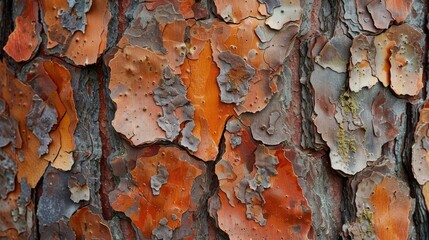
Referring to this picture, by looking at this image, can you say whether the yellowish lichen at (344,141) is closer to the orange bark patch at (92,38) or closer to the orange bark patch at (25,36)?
the orange bark patch at (92,38)

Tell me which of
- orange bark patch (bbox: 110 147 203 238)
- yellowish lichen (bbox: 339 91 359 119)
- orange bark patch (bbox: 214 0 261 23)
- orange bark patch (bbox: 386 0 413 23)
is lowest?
orange bark patch (bbox: 110 147 203 238)

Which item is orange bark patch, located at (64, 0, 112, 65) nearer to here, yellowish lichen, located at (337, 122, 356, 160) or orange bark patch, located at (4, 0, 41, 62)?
orange bark patch, located at (4, 0, 41, 62)

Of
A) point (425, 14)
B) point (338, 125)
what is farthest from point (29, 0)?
point (425, 14)

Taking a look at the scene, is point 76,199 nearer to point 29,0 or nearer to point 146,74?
point 146,74

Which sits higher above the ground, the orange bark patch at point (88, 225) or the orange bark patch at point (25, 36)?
the orange bark patch at point (25, 36)

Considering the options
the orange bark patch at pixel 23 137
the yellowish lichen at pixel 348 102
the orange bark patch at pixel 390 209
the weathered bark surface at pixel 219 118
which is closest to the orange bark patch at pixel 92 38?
the weathered bark surface at pixel 219 118

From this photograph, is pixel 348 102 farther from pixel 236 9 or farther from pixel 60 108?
pixel 60 108

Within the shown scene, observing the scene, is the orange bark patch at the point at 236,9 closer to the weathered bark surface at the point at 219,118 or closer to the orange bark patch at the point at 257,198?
the weathered bark surface at the point at 219,118

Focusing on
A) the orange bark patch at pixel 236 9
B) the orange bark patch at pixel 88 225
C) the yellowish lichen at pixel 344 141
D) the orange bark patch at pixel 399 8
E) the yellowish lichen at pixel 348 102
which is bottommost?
the orange bark patch at pixel 88 225

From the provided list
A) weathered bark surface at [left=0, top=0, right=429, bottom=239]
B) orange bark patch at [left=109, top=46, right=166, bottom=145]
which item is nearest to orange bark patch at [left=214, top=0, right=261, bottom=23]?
weathered bark surface at [left=0, top=0, right=429, bottom=239]
